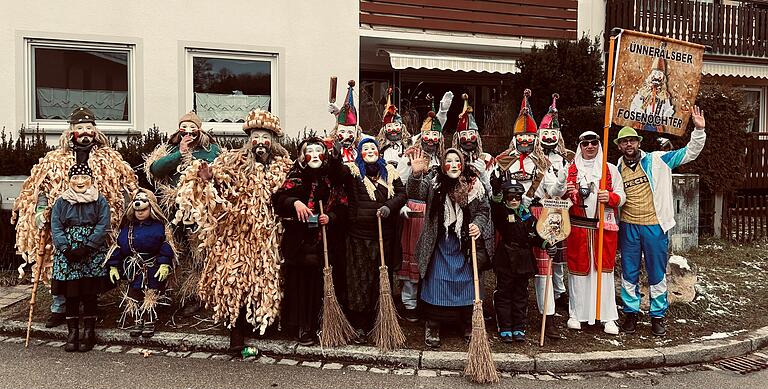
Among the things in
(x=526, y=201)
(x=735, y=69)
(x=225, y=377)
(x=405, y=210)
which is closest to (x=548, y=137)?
→ (x=526, y=201)

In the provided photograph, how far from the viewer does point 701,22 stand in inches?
577

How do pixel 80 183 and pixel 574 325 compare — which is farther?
pixel 574 325

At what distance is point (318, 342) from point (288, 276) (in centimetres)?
63

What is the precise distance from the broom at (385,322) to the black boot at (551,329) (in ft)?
4.39

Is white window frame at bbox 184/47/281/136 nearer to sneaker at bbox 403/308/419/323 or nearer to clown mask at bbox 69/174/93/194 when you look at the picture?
clown mask at bbox 69/174/93/194

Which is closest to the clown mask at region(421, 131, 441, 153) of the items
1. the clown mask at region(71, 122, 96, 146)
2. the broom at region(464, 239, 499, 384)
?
the broom at region(464, 239, 499, 384)

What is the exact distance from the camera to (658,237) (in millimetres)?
5703

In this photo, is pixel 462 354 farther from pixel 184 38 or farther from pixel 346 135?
pixel 184 38

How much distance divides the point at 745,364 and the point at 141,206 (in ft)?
17.7

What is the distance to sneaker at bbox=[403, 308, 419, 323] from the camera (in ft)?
19.9

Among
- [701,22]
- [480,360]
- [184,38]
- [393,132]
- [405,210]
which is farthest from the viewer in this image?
[701,22]

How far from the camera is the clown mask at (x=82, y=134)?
564 cm

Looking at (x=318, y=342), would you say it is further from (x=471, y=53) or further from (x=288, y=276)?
(x=471, y=53)

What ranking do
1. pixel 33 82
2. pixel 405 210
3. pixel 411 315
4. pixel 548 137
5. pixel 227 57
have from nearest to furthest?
pixel 405 210
pixel 548 137
pixel 411 315
pixel 33 82
pixel 227 57
